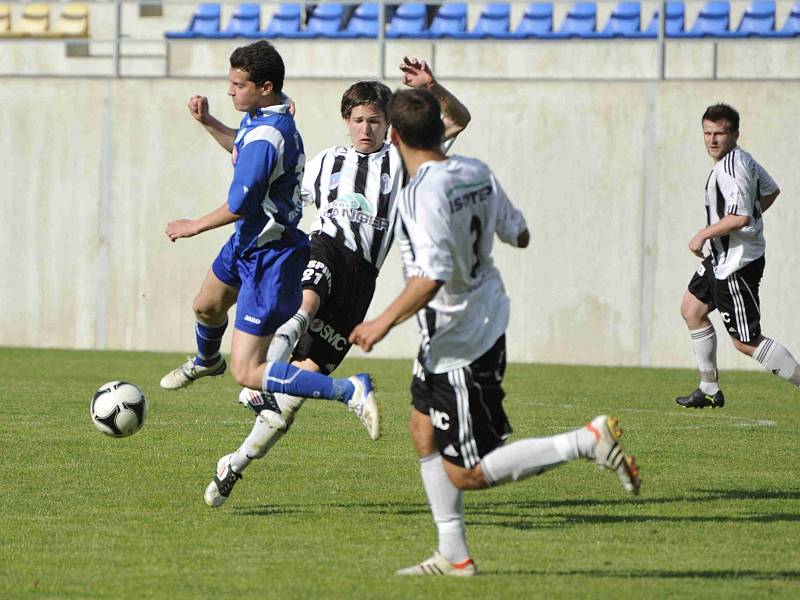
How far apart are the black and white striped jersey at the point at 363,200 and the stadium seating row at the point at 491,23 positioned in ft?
38.4

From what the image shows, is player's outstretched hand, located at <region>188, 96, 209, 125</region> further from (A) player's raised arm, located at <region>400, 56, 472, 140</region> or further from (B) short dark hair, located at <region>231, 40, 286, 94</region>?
(A) player's raised arm, located at <region>400, 56, 472, 140</region>

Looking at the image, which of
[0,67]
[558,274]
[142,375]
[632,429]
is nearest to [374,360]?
[558,274]

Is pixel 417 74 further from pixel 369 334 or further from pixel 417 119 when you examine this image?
pixel 369 334

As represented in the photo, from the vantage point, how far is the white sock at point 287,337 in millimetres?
7148

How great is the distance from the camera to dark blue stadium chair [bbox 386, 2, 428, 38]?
68.7 ft

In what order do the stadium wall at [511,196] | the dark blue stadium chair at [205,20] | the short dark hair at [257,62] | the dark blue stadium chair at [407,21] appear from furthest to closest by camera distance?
the dark blue stadium chair at [205,20] < the dark blue stadium chair at [407,21] < the stadium wall at [511,196] < the short dark hair at [257,62]

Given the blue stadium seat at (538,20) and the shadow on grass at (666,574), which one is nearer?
the shadow on grass at (666,574)

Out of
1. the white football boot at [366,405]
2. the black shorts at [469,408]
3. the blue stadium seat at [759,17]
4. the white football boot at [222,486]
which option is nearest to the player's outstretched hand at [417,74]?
the white football boot at [366,405]

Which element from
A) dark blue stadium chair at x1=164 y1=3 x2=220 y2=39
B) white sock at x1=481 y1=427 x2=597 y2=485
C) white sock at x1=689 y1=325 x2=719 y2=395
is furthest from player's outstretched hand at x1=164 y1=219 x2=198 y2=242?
dark blue stadium chair at x1=164 y1=3 x2=220 y2=39

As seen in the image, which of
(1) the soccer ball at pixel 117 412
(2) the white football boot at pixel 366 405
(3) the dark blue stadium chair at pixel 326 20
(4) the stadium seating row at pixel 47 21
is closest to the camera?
(2) the white football boot at pixel 366 405

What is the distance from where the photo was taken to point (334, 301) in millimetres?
7848

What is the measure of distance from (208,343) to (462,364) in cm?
299

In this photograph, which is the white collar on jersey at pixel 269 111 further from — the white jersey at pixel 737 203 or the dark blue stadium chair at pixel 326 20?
the dark blue stadium chair at pixel 326 20

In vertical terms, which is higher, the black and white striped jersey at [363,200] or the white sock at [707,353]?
the black and white striped jersey at [363,200]
